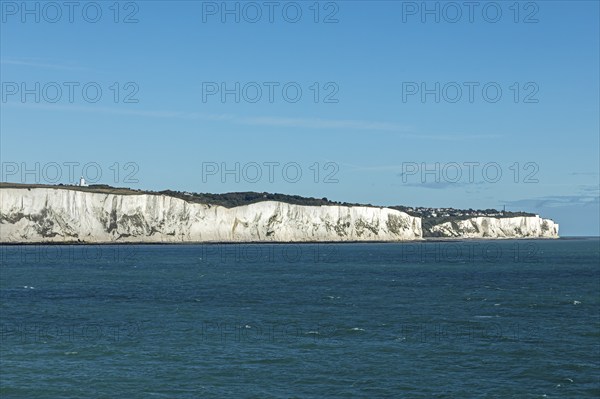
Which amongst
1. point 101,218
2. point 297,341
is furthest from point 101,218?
point 297,341

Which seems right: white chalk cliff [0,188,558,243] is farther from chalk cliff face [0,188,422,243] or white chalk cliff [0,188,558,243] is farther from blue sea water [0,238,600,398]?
blue sea water [0,238,600,398]

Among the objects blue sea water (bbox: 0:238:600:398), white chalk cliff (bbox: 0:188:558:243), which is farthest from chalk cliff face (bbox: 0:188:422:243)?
blue sea water (bbox: 0:238:600:398)

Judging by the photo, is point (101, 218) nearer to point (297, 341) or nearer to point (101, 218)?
point (101, 218)

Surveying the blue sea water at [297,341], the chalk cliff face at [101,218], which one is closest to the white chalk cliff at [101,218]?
the chalk cliff face at [101,218]

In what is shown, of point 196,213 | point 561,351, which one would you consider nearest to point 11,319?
point 561,351

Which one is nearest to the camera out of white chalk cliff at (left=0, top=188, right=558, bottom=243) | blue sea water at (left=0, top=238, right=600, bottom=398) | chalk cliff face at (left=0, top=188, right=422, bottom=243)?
blue sea water at (left=0, top=238, right=600, bottom=398)

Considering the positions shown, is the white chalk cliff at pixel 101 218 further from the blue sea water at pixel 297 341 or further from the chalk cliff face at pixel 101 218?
the blue sea water at pixel 297 341

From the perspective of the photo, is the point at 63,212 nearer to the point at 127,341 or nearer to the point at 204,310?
the point at 204,310

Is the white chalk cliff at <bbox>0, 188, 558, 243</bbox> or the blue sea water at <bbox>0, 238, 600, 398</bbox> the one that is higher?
the white chalk cliff at <bbox>0, 188, 558, 243</bbox>
